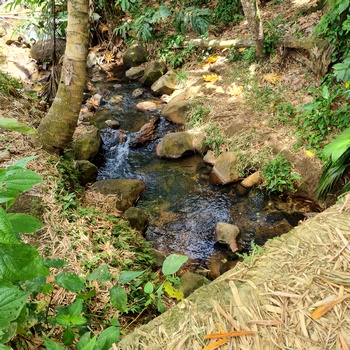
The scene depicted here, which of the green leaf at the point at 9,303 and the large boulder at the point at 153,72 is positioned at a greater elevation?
the large boulder at the point at 153,72

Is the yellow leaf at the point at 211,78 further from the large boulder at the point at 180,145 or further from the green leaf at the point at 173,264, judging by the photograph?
the green leaf at the point at 173,264

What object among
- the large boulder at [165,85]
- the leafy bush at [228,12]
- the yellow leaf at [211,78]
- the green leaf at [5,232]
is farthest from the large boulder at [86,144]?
the leafy bush at [228,12]

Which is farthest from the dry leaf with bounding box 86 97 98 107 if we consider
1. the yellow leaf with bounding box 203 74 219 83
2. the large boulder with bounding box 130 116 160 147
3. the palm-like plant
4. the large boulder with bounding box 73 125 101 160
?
the palm-like plant

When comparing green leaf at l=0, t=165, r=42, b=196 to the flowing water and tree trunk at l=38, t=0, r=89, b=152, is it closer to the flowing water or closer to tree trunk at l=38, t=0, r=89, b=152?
tree trunk at l=38, t=0, r=89, b=152

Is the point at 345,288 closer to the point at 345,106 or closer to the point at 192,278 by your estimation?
the point at 192,278

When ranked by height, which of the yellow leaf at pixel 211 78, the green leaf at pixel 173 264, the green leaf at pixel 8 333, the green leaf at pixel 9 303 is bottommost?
the green leaf at pixel 173 264

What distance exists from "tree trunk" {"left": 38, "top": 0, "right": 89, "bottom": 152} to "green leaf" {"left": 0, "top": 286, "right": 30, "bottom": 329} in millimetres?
2449

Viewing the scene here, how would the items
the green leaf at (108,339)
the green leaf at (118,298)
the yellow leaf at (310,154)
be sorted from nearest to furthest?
1. the green leaf at (108,339)
2. the green leaf at (118,298)
3. the yellow leaf at (310,154)

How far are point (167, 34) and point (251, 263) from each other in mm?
6889

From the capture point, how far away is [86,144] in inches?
175

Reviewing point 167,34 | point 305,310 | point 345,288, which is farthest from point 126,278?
point 167,34

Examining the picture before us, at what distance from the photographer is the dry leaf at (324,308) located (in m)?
1.04

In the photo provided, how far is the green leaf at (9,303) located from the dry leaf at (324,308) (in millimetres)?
959

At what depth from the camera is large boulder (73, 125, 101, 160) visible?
14.2ft
